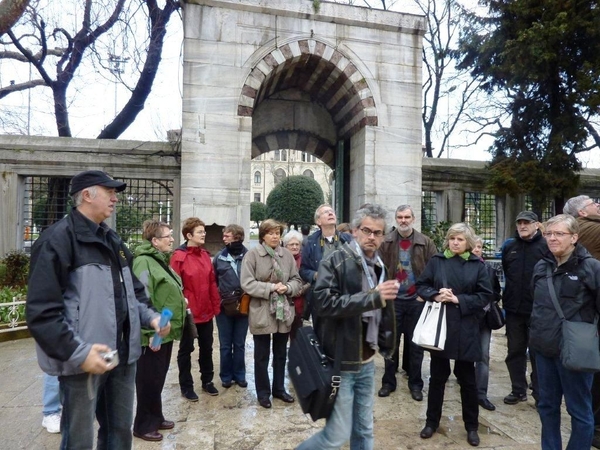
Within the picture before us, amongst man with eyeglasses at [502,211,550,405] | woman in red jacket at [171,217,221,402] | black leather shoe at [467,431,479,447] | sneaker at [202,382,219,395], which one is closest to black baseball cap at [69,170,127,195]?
woman in red jacket at [171,217,221,402]

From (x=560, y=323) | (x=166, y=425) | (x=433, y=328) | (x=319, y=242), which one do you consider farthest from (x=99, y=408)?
(x=560, y=323)

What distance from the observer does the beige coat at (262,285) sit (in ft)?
14.0

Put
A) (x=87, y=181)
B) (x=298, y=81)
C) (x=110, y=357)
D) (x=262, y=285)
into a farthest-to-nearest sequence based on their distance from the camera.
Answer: (x=298, y=81) → (x=262, y=285) → (x=87, y=181) → (x=110, y=357)

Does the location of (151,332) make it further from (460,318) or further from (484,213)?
(484,213)

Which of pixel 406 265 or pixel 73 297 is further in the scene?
pixel 406 265

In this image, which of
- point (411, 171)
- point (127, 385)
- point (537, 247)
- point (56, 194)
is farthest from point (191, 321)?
point (56, 194)

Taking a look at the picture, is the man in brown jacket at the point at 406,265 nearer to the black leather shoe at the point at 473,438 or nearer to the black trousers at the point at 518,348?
the black trousers at the point at 518,348

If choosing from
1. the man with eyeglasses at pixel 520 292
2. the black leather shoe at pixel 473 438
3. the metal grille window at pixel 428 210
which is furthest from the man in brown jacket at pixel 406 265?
the metal grille window at pixel 428 210

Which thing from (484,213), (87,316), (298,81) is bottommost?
(87,316)

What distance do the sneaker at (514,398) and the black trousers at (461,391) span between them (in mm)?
1081

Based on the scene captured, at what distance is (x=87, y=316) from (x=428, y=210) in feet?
38.6

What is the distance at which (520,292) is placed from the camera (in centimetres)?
460

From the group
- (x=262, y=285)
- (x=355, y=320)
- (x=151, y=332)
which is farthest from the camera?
(x=262, y=285)

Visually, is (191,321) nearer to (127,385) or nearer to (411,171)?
(127,385)
